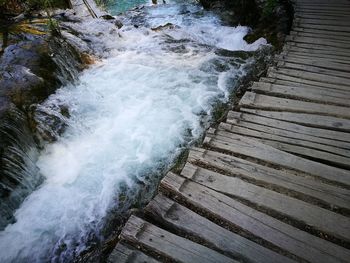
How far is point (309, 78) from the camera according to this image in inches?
192

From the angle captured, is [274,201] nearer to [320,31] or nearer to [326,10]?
[320,31]

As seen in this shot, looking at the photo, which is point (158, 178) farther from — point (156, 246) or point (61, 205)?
point (156, 246)

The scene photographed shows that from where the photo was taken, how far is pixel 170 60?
7.64m

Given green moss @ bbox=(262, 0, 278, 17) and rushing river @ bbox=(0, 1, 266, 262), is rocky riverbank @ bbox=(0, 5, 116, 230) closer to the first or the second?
rushing river @ bbox=(0, 1, 266, 262)

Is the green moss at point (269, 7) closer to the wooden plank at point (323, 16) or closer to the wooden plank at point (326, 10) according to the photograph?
the wooden plank at point (326, 10)

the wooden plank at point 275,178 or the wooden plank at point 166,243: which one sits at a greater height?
the wooden plank at point 166,243

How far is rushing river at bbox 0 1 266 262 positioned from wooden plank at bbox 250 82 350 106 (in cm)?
127

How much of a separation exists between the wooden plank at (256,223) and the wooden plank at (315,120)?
1.66 meters

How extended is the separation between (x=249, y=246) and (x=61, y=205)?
2.73 meters

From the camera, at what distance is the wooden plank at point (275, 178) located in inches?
111

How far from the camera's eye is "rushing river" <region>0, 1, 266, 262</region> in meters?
3.65

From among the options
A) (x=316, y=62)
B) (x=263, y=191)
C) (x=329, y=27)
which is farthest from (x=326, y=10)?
(x=263, y=191)

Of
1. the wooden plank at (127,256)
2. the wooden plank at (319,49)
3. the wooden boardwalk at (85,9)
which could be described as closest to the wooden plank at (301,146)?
the wooden plank at (127,256)

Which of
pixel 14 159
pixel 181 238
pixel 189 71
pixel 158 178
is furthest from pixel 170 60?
pixel 181 238
